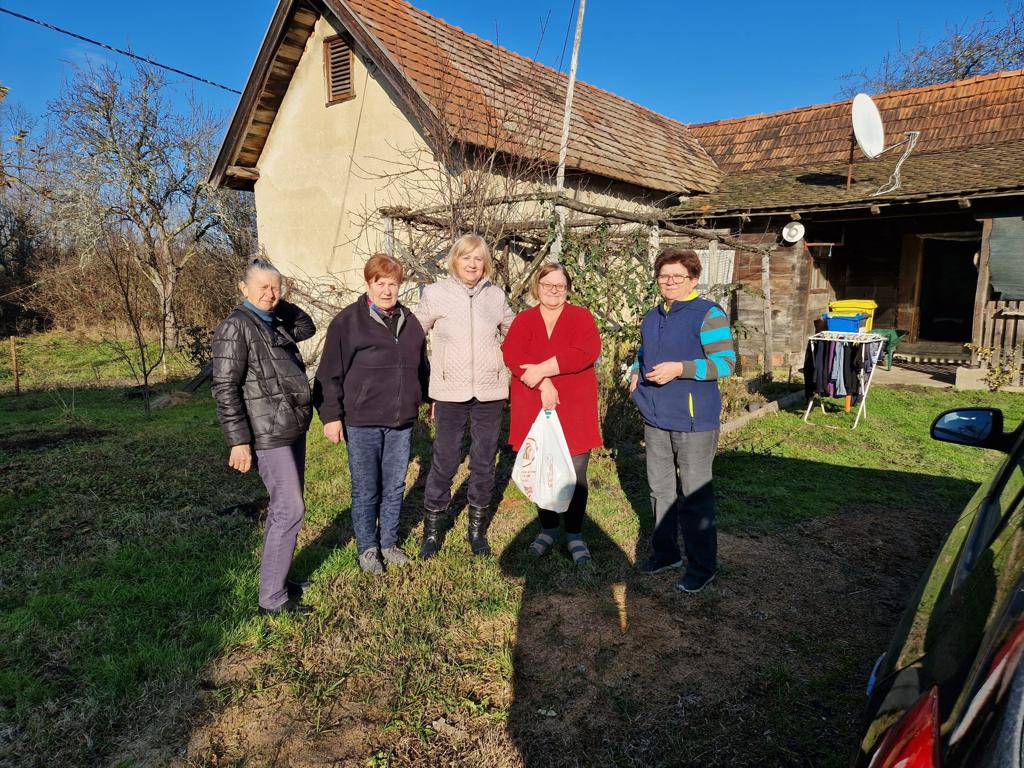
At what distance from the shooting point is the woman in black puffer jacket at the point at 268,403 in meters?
2.88

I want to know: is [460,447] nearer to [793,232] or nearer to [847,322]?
[847,322]

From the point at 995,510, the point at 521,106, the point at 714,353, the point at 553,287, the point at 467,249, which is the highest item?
the point at 521,106

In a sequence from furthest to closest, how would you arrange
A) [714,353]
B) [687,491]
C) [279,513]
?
[687,491], [714,353], [279,513]

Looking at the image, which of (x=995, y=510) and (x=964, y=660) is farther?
(x=995, y=510)

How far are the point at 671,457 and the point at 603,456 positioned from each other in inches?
99.4

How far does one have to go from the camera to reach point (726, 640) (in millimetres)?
3020

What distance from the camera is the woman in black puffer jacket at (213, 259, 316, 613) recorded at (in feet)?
9.45

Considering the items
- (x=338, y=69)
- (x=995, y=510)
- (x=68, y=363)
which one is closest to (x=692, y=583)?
(x=995, y=510)

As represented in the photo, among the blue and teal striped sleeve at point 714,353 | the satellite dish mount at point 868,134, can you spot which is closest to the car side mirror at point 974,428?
the blue and teal striped sleeve at point 714,353

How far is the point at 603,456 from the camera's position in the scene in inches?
235

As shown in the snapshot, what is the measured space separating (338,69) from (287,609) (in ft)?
32.0

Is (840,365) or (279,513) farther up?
(840,365)

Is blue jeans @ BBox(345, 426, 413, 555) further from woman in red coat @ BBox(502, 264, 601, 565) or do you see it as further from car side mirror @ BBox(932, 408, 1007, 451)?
car side mirror @ BBox(932, 408, 1007, 451)

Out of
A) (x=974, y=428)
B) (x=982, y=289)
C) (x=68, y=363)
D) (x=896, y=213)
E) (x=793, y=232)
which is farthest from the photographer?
(x=68, y=363)
